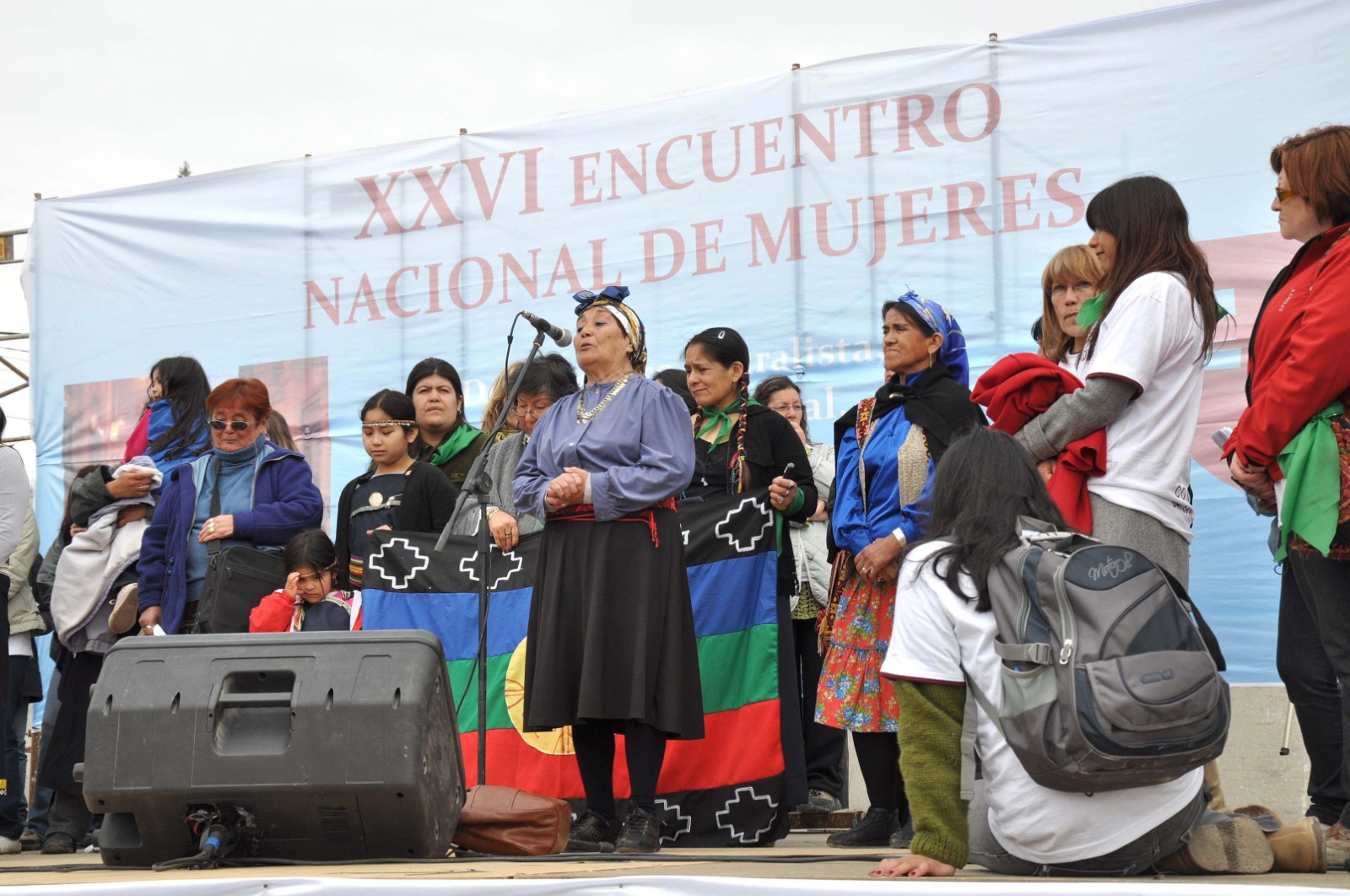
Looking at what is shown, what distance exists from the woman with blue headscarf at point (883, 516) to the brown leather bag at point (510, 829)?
84 cm

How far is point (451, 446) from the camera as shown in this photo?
17.4 feet

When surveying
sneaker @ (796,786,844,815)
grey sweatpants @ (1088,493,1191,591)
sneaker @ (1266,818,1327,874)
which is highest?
grey sweatpants @ (1088,493,1191,591)

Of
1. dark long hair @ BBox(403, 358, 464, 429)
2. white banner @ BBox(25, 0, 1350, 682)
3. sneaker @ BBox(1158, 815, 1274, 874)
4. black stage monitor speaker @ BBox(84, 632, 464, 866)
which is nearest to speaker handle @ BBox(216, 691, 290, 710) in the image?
black stage monitor speaker @ BBox(84, 632, 464, 866)

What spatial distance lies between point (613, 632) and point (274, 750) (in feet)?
3.56

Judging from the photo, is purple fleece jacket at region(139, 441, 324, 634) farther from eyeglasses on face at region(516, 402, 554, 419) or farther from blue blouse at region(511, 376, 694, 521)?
blue blouse at region(511, 376, 694, 521)

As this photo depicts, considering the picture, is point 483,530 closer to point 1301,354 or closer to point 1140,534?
point 1140,534

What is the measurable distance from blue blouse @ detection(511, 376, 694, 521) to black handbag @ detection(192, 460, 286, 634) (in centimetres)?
134

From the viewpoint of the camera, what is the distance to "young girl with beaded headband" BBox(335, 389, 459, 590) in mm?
4992

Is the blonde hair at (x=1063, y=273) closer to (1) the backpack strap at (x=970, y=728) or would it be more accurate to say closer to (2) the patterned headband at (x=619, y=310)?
(2) the patterned headband at (x=619, y=310)

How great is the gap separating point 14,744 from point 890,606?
155 inches

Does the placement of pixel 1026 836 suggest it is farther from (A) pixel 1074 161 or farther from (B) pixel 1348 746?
(A) pixel 1074 161

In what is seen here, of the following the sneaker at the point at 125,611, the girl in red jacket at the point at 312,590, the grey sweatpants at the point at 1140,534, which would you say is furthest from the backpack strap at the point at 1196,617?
the sneaker at the point at 125,611

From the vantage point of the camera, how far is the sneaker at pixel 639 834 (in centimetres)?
359

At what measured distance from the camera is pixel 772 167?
632 cm
